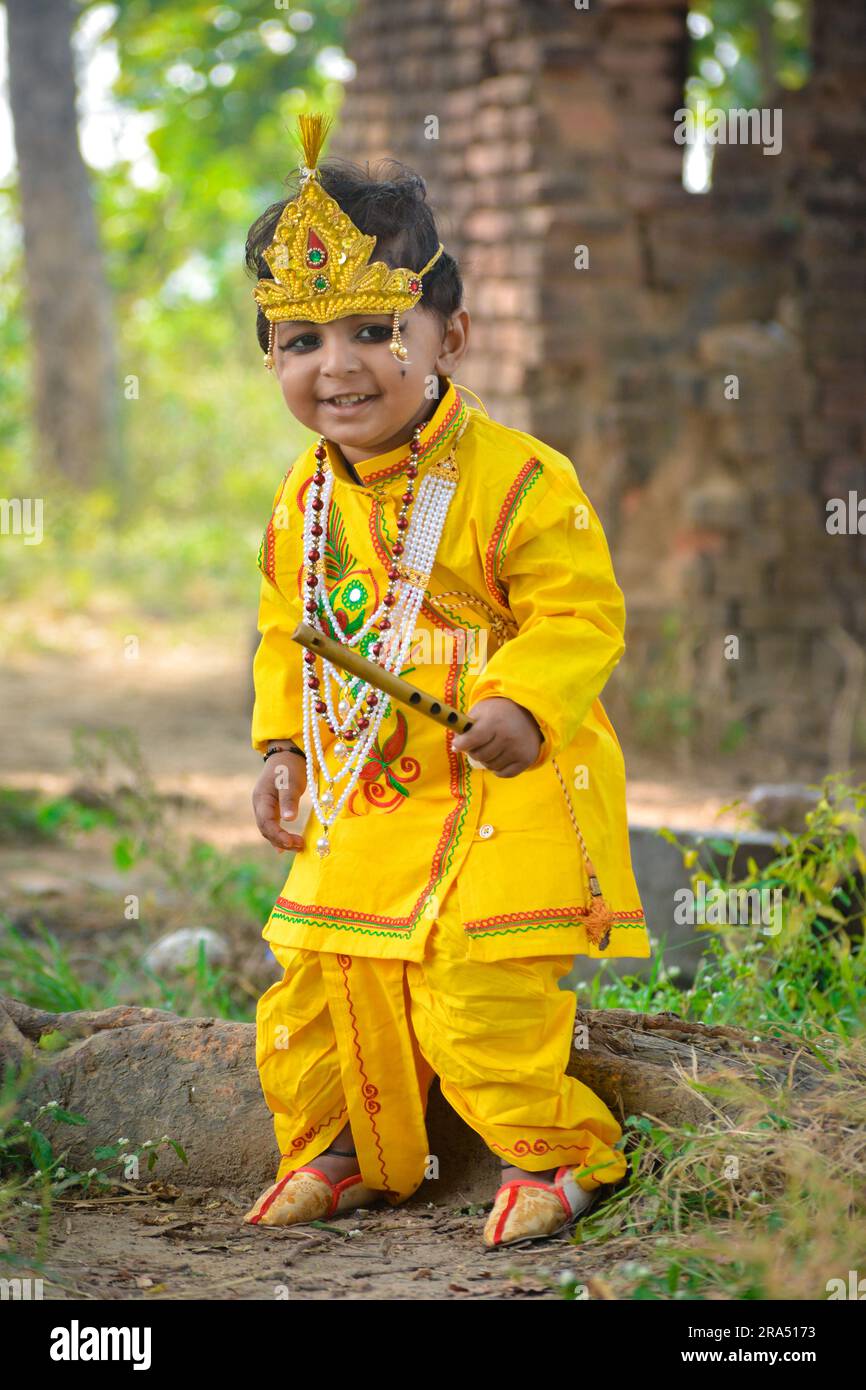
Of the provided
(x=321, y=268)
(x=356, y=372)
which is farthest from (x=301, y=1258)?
(x=321, y=268)

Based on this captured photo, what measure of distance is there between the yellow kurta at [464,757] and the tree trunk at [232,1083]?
0.88ft

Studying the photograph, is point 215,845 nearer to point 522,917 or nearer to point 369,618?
point 369,618

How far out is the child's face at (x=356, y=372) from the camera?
7.85ft

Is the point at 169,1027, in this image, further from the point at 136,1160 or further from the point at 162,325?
the point at 162,325

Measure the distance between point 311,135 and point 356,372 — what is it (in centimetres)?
37

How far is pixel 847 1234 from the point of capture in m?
2.05

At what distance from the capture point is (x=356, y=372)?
2.39 metres

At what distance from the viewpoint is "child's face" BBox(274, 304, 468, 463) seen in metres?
2.39

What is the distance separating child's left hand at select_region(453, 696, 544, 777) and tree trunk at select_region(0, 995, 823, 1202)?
2.05ft

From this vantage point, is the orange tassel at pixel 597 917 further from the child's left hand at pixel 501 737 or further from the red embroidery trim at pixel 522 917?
the child's left hand at pixel 501 737

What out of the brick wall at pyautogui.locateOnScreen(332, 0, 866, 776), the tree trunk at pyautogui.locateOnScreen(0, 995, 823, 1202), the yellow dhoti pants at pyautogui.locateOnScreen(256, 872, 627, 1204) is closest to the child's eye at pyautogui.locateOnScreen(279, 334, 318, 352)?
the yellow dhoti pants at pyautogui.locateOnScreen(256, 872, 627, 1204)

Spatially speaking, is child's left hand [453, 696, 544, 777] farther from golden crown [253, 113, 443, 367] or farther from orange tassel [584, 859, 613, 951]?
golden crown [253, 113, 443, 367]

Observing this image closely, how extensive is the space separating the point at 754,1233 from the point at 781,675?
5.04 meters

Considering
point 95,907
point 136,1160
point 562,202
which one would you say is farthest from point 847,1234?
point 562,202
